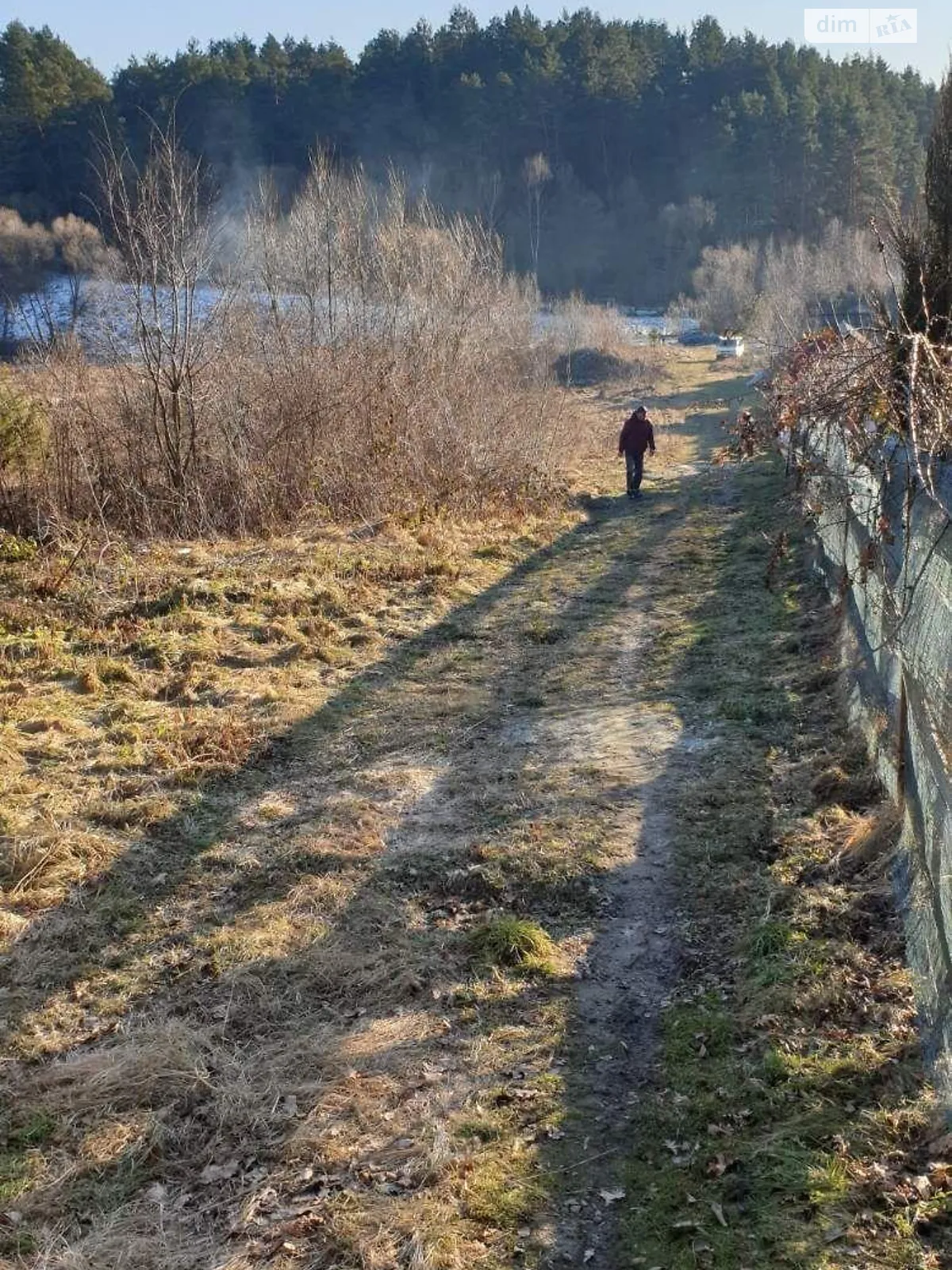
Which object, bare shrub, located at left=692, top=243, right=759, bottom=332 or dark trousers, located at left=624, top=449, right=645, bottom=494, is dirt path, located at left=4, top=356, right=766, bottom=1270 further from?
bare shrub, located at left=692, top=243, right=759, bottom=332

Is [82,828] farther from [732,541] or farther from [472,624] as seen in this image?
[732,541]

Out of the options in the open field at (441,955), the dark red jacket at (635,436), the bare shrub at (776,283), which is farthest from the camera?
the bare shrub at (776,283)

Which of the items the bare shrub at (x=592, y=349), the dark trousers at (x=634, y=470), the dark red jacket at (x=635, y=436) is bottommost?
the dark trousers at (x=634, y=470)

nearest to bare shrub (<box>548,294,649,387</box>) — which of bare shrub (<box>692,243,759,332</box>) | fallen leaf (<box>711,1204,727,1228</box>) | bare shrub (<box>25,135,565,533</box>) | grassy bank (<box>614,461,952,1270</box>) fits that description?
bare shrub (<box>692,243,759,332</box>)

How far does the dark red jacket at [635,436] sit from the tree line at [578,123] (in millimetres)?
47719

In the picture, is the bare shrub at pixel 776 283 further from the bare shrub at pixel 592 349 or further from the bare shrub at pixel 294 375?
the bare shrub at pixel 294 375

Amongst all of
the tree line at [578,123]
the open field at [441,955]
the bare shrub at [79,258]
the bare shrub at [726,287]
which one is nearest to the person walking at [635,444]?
the open field at [441,955]

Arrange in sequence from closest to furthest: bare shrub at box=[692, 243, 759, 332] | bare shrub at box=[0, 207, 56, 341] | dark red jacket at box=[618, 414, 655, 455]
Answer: dark red jacket at box=[618, 414, 655, 455]
bare shrub at box=[0, 207, 56, 341]
bare shrub at box=[692, 243, 759, 332]

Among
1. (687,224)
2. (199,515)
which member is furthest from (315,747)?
(687,224)

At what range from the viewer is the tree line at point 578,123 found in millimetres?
62625

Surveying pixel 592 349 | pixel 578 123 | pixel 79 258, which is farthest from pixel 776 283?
pixel 578 123

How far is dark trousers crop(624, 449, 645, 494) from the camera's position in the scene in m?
16.7

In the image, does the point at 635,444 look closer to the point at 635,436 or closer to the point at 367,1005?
the point at 635,436

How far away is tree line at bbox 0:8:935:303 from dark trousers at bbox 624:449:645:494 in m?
47.8
